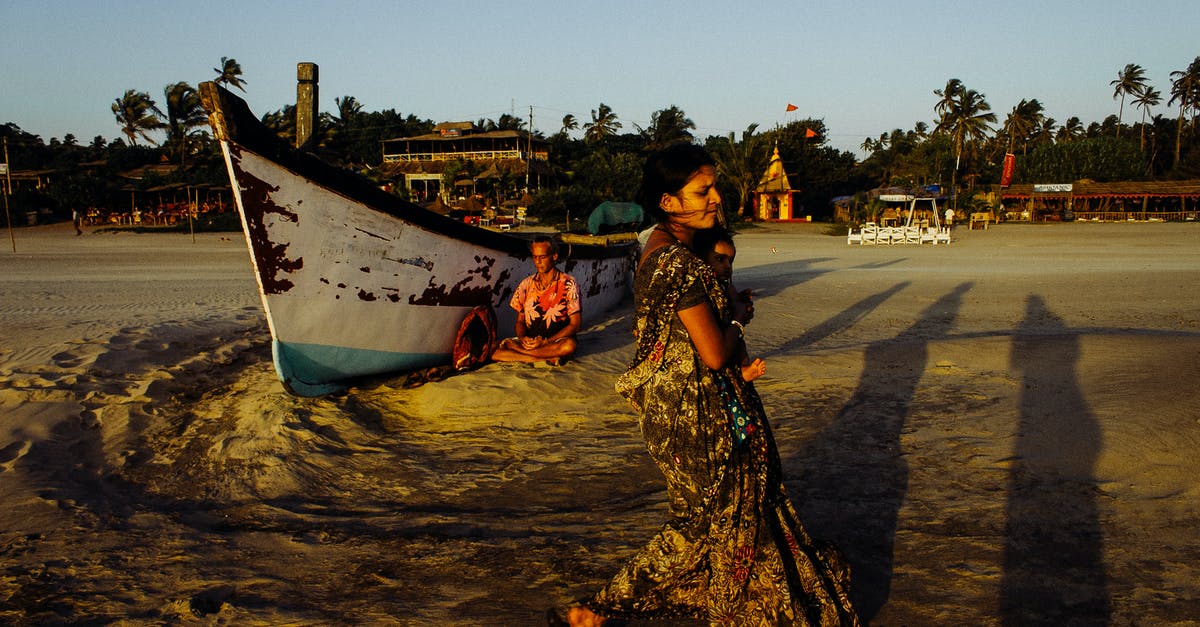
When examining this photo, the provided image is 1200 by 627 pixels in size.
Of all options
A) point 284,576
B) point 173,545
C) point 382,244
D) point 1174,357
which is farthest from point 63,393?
point 1174,357

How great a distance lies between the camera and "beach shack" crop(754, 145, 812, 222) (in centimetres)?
3903

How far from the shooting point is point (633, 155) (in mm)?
38469

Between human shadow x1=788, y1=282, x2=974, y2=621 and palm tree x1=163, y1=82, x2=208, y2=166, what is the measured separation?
47.4 metres

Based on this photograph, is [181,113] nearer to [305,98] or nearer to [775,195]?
[775,195]

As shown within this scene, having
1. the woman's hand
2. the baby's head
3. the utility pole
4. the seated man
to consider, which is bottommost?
the seated man

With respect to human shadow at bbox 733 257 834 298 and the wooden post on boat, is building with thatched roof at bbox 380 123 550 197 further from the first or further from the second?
the wooden post on boat

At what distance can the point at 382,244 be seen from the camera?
5438 millimetres

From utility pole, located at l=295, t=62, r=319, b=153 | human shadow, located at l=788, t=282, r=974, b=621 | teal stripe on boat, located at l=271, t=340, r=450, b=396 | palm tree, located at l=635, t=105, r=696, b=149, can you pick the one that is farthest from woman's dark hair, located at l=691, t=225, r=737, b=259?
palm tree, located at l=635, t=105, r=696, b=149

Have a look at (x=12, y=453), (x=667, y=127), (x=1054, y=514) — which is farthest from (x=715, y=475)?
(x=667, y=127)

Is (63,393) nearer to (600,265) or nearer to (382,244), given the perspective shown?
(382,244)

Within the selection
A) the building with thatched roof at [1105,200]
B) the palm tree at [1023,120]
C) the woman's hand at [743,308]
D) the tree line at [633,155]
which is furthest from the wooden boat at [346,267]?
the palm tree at [1023,120]

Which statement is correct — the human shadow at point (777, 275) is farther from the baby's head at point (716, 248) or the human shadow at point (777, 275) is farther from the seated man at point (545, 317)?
the baby's head at point (716, 248)

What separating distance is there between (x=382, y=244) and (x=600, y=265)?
3.89 m

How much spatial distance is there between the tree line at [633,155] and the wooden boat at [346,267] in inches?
1021
